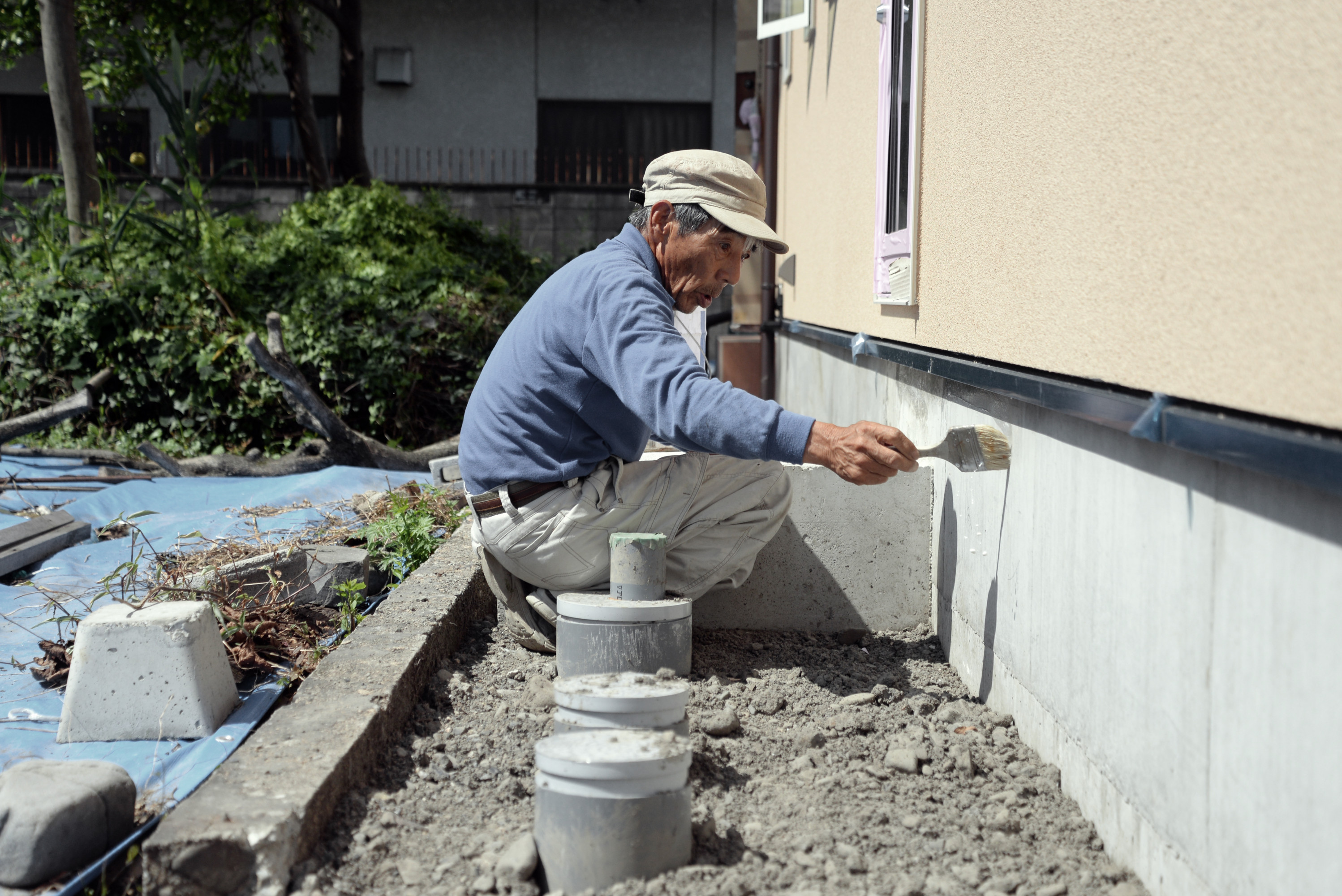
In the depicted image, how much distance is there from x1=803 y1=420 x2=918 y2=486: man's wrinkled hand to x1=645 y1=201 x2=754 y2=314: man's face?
70 cm

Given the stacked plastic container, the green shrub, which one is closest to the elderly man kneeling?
the stacked plastic container

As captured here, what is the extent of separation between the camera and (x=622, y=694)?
2275mm

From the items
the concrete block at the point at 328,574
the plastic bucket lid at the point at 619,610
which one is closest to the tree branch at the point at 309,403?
the concrete block at the point at 328,574

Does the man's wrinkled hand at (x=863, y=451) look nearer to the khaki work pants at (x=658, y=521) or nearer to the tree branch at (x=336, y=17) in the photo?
the khaki work pants at (x=658, y=521)

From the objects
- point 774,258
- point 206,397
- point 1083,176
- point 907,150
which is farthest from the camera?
point 774,258

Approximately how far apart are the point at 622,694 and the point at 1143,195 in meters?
1.43

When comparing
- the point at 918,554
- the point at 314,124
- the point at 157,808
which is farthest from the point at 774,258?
the point at 314,124

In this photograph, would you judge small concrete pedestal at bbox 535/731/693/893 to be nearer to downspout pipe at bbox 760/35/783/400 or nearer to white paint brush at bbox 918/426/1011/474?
white paint brush at bbox 918/426/1011/474

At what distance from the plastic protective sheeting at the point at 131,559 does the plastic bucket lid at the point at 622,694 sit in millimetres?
938

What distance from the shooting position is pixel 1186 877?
1882 millimetres

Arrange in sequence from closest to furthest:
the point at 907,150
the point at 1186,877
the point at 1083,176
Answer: the point at 1186,877, the point at 1083,176, the point at 907,150

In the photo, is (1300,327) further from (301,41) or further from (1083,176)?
(301,41)

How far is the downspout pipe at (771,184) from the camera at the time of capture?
340 inches

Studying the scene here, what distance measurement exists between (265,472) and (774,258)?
13.2ft
